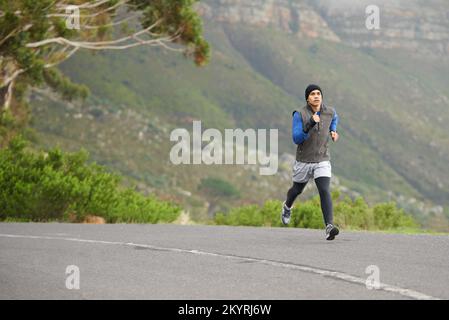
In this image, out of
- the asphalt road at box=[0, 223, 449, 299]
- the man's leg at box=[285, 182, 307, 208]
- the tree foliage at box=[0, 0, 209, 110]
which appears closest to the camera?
the asphalt road at box=[0, 223, 449, 299]

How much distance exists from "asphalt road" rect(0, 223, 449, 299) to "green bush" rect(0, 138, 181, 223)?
378 centimetres

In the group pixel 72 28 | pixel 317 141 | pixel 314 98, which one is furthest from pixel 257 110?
pixel 314 98

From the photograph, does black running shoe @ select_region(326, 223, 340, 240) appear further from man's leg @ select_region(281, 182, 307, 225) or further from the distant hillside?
the distant hillside

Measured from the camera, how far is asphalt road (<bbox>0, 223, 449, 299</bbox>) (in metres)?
5.98

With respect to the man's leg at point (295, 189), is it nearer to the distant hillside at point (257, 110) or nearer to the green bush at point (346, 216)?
the green bush at point (346, 216)

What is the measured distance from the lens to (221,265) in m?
7.62

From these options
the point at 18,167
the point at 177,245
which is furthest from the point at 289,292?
the point at 18,167

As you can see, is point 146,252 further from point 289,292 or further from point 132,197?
point 132,197

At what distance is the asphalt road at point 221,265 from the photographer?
5.98 meters

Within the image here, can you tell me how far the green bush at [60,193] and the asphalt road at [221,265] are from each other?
149 inches

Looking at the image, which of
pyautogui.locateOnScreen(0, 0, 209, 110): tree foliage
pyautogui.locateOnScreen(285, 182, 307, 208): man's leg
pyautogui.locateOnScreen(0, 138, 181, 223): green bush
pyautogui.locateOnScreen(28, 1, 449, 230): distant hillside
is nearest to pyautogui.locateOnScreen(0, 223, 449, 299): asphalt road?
pyautogui.locateOnScreen(285, 182, 307, 208): man's leg

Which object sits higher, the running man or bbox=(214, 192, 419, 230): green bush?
the running man

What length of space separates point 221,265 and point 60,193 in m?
8.41

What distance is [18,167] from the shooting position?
16047 mm
